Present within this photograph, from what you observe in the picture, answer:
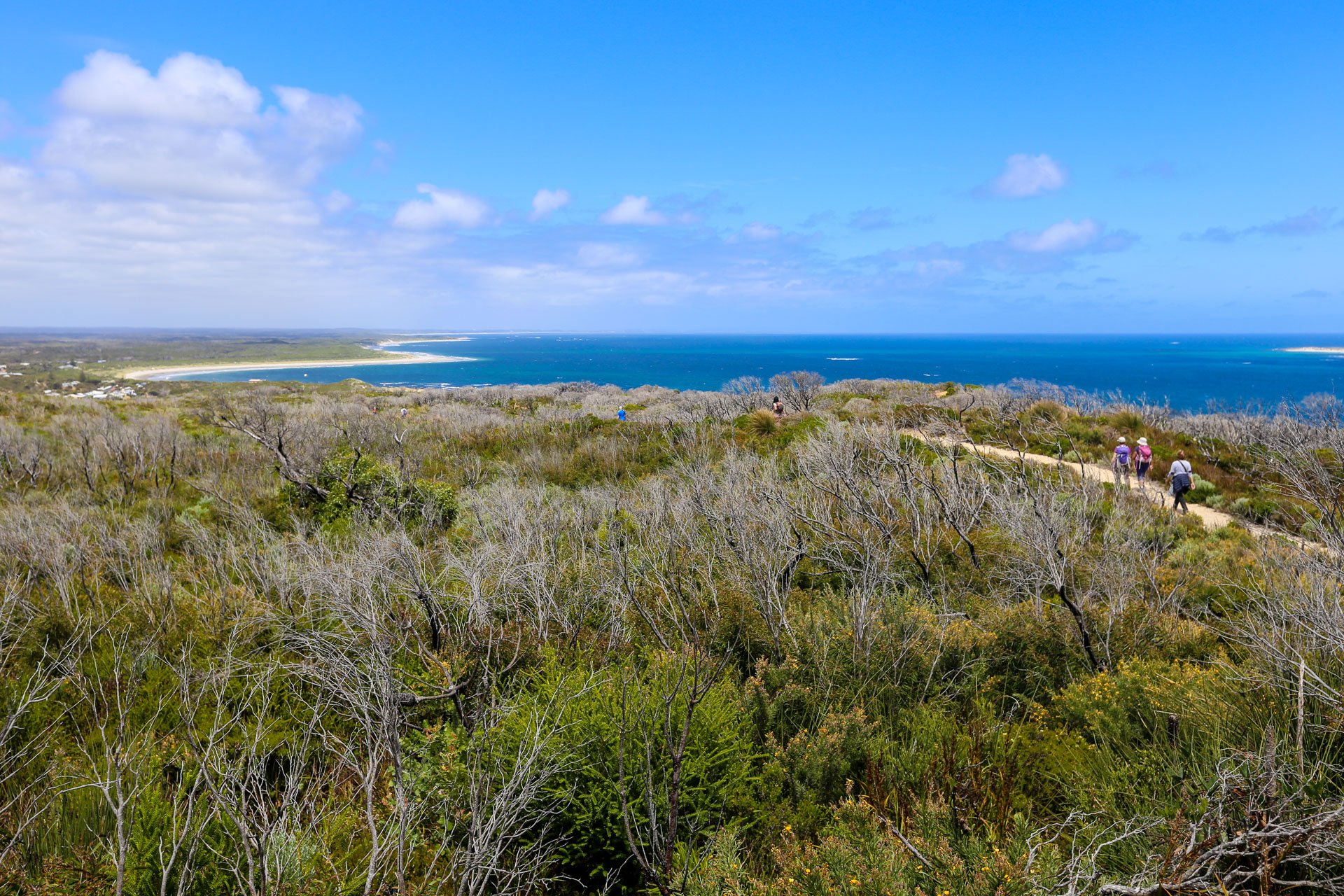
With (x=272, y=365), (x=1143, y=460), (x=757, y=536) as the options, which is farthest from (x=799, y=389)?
(x=272, y=365)

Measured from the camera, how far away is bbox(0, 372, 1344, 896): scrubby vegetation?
296 centimetres

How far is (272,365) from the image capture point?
124 metres

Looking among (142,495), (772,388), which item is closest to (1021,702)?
(142,495)

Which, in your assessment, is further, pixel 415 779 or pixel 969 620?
pixel 969 620

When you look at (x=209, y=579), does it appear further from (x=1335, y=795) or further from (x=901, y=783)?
(x=1335, y=795)

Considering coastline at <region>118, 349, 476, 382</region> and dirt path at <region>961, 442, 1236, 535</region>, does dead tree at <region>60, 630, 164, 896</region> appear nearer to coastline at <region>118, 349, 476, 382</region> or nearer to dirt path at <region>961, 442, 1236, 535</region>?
dirt path at <region>961, 442, 1236, 535</region>

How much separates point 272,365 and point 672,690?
474ft

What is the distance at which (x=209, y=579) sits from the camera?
24.5 feet

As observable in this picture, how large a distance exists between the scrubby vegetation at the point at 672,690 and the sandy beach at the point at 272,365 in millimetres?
88372

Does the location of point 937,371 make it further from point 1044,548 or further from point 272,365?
point 272,365

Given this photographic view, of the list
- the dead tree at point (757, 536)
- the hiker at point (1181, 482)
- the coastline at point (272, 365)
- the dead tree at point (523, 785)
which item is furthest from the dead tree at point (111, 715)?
the coastline at point (272, 365)

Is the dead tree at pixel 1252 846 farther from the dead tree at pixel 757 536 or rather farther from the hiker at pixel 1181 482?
the hiker at pixel 1181 482

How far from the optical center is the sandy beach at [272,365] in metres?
90.6

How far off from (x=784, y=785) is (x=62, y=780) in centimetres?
493
